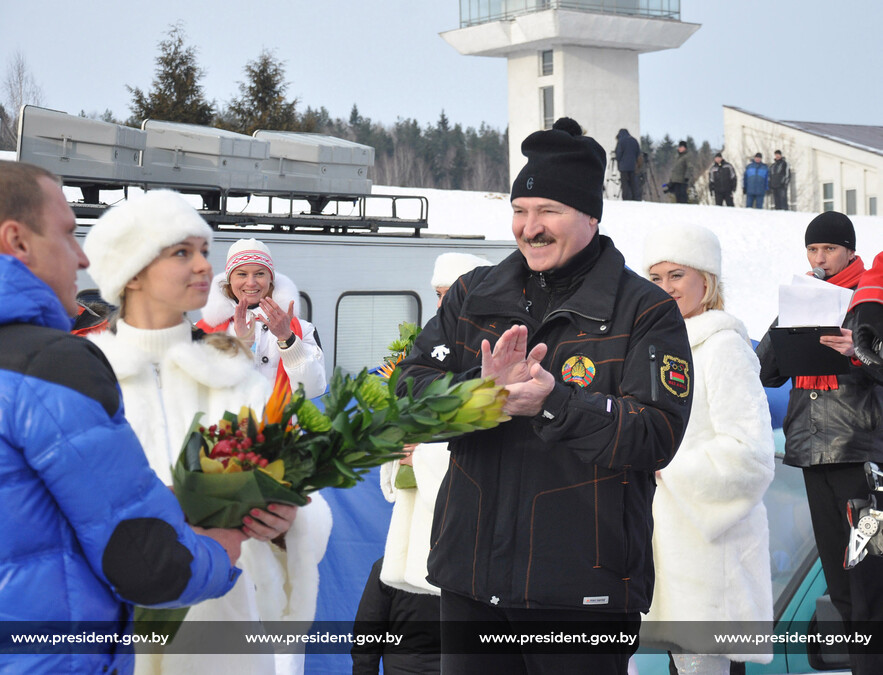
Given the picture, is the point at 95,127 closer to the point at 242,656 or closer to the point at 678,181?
the point at 242,656

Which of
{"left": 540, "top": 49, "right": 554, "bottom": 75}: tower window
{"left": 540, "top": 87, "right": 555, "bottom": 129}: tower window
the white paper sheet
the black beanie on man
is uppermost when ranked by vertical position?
{"left": 540, "top": 49, "right": 554, "bottom": 75}: tower window

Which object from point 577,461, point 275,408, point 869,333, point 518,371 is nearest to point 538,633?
point 577,461

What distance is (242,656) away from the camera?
10.3ft

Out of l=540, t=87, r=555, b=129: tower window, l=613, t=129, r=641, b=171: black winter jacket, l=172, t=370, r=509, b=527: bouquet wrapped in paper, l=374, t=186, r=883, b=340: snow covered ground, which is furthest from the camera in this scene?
l=540, t=87, r=555, b=129: tower window

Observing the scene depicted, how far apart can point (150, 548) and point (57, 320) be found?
579 millimetres

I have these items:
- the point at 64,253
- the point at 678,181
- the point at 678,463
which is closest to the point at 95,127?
the point at 678,463

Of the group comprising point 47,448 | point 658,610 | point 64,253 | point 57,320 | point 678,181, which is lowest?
point 658,610

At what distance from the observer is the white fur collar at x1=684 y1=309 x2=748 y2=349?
458 centimetres

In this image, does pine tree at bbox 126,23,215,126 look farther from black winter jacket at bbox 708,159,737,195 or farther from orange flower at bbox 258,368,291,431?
orange flower at bbox 258,368,291,431

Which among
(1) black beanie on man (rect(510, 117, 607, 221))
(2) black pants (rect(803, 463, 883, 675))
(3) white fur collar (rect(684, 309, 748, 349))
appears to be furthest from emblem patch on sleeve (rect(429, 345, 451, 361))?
(2) black pants (rect(803, 463, 883, 675))

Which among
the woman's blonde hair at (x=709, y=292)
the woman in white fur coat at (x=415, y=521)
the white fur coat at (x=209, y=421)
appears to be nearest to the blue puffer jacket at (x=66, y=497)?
the white fur coat at (x=209, y=421)

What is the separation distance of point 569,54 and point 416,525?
47938 mm

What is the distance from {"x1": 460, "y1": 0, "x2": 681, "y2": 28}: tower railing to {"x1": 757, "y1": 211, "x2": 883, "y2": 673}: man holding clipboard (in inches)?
1883

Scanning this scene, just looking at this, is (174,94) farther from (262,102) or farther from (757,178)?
(757,178)
